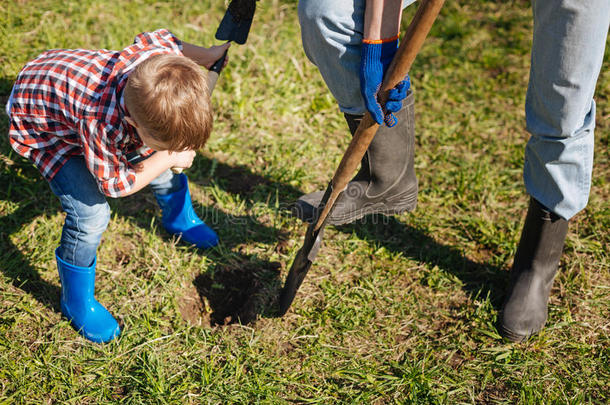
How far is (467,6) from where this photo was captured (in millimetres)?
4617

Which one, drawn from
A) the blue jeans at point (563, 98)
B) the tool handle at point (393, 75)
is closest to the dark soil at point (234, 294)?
the tool handle at point (393, 75)

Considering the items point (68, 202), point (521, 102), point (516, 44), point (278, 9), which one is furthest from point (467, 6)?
point (68, 202)

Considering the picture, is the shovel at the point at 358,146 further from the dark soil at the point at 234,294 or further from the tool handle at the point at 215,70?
the tool handle at the point at 215,70

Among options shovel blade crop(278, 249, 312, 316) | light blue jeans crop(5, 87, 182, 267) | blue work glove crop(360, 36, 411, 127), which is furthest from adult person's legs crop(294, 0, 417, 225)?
light blue jeans crop(5, 87, 182, 267)

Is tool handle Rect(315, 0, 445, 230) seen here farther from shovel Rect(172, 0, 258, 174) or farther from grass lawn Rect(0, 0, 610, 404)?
shovel Rect(172, 0, 258, 174)

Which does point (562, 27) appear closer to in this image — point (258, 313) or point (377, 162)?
point (377, 162)

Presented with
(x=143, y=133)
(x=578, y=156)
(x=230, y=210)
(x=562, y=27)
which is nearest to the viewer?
(x=562, y=27)

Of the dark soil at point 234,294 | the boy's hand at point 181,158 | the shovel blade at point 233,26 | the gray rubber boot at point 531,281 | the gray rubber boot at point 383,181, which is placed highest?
the shovel blade at point 233,26

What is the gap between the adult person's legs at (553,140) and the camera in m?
1.80

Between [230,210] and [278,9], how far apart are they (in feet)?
6.87

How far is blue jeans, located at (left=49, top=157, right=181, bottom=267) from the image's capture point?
2.09 m

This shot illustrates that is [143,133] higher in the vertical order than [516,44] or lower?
higher

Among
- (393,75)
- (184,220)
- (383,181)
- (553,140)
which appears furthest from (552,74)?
(184,220)

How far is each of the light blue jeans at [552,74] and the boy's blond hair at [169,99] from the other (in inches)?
18.3
